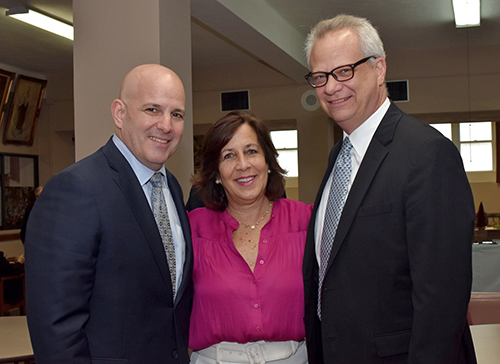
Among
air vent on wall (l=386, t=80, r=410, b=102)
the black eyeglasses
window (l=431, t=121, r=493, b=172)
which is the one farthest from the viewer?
window (l=431, t=121, r=493, b=172)

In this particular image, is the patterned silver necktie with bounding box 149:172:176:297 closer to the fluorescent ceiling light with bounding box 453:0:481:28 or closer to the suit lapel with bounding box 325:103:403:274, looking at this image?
the suit lapel with bounding box 325:103:403:274

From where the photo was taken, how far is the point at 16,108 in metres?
8.41

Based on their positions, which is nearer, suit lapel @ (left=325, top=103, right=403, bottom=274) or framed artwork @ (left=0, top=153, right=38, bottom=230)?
suit lapel @ (left=325, top=103, right=403, bottom=274)

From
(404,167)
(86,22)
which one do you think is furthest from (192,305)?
(86,22)

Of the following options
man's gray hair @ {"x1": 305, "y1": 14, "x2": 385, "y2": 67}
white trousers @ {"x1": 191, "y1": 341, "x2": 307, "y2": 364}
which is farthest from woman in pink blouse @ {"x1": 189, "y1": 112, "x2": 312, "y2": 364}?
man's gray hair @ {"x1": 305, "y1": 14, "x2": 385, "y2": 67}

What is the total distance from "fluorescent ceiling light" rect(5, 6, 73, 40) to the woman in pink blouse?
13.9 feet

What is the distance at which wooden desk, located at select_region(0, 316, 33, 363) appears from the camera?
2402 millimetres

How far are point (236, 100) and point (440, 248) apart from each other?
309 inches

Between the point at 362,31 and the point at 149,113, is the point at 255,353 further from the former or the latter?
Result: the point at 362,31

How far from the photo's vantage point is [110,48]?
11.2 feet

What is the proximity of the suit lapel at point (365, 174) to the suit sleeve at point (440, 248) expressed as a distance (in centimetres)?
18

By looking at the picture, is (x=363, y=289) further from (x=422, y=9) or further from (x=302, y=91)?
(x=302, y=91)

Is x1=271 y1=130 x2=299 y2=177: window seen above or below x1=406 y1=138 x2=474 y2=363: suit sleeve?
above

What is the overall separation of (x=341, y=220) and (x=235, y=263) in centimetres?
67
